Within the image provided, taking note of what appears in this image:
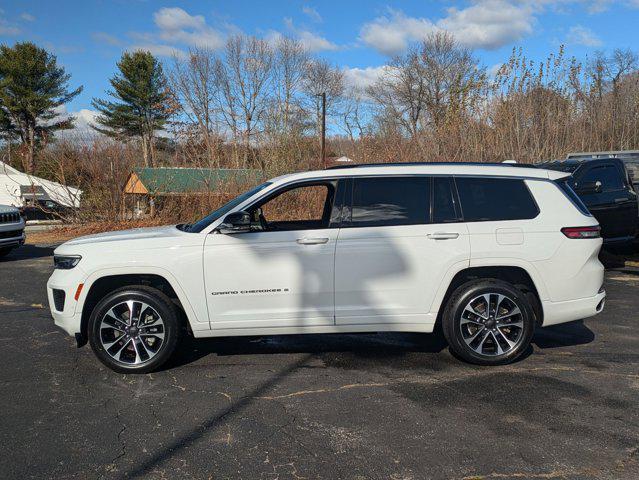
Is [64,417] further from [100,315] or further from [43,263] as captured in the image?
[43,263]

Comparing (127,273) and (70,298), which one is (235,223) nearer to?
(127,273)

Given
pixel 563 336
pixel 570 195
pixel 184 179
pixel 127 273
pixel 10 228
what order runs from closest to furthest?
pixel 127 273, pixel 570 195, pixel 563 336, pixel 10 228, pixel 184 179

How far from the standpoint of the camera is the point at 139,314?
4.71 metres

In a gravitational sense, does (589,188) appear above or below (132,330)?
above

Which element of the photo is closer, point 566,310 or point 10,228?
point 566,310

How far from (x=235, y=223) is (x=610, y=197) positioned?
7707 millimetres

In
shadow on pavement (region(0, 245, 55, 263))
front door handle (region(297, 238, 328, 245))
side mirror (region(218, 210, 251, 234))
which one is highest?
side mirror (region(218, 210, 251, 234))

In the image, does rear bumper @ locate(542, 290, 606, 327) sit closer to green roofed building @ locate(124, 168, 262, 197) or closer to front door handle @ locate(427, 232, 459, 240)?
front door handle @ locate(427, 232, 459, 240)

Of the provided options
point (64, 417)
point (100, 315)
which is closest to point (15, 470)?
point (64, 417)

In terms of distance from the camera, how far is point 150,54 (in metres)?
47.0

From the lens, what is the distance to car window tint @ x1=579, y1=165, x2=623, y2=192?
9529 millimetres

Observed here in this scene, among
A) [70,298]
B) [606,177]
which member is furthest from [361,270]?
[606,177]

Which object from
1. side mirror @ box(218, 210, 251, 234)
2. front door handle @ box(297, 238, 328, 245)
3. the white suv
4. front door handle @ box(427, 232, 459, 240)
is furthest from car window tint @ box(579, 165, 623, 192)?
side mirror @ box(218, 210, 251, 234)

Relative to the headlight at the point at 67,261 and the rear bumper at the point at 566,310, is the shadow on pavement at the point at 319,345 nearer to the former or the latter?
the rear bumper at the point at 566,310
